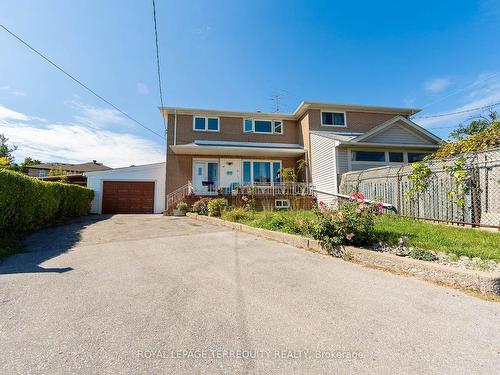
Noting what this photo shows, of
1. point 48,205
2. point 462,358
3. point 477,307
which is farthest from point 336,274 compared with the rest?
point 48,205

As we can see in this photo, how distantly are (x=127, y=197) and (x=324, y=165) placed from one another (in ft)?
43.5

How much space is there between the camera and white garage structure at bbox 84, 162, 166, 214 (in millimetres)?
15828

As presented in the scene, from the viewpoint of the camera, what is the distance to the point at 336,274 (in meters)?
4.04

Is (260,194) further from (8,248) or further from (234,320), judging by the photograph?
(234,320)

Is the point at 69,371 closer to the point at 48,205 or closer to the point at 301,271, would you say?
the point at 301,271

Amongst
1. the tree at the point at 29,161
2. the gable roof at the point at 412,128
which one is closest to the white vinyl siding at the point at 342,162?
the gable roof at the point at 412,128

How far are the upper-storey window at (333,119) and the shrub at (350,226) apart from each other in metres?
11.9

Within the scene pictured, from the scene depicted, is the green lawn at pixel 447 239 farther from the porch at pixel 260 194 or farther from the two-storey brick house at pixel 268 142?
the two-storey brick house at pixel 268 142

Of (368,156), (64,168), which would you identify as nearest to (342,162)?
(368,156)

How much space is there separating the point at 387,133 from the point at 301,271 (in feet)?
42.3

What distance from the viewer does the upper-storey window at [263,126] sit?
17.1m

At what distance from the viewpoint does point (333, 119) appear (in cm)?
1608

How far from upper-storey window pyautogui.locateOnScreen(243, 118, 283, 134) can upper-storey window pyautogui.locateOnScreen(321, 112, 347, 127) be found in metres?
3.18

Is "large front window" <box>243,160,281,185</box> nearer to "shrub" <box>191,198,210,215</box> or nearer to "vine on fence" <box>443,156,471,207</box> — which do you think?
"shrub" <box>191,198,210,215</box>
